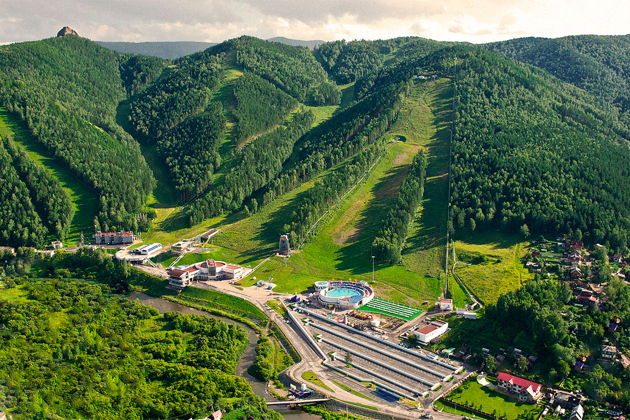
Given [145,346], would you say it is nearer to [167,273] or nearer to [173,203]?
[167,273]

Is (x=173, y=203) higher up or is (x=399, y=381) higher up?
(x=173, y=203)

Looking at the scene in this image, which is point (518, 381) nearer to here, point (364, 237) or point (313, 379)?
point (313, 379)

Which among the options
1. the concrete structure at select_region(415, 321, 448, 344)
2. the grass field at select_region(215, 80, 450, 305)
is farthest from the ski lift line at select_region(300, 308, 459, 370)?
the grass field at select_region(215, 80, 450, 305)

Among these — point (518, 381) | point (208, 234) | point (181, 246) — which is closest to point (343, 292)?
point (518, 381)

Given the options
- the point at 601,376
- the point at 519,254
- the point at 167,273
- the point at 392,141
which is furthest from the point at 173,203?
the point at 601,376

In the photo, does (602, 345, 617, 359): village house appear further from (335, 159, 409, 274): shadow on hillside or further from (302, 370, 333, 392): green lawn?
(335, 159, 409, 274): shadow on hillside

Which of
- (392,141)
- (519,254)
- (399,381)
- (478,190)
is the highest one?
(392,141)

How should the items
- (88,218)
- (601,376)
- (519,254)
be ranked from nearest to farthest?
(601,376), (519,254), (88,218)

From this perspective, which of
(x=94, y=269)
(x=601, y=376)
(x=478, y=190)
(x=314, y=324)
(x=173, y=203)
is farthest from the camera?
(x=173, y=203)
